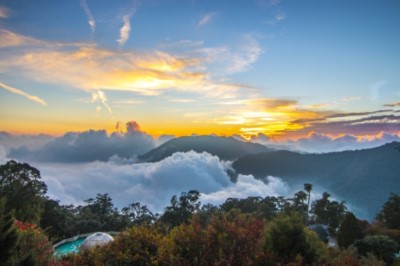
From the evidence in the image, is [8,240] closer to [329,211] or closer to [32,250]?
[32,250]

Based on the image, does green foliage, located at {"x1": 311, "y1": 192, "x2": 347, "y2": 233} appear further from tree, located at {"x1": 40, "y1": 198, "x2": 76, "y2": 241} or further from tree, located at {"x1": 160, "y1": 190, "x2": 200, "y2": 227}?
tree, located at {"x1": 40, "y1": 198, "x2": 76, "y2": 241}

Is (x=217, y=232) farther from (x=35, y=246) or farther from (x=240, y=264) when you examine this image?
(x=35, y=246)

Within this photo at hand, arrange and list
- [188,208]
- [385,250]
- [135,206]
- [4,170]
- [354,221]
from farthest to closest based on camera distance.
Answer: [135,206] → [188,208] → [4,170] → [354,221] → [385,250]

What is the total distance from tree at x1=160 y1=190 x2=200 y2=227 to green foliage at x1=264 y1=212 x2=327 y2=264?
42.4 meters

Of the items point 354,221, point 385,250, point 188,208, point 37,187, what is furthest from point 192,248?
point 188,208

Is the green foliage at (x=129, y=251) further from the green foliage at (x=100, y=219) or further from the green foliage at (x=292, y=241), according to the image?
the green foliage at (x=100, y=219)

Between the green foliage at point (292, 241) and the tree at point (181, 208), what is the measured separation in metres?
42.4

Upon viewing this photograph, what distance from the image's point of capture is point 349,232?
1192 inches

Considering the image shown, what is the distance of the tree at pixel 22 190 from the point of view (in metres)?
34.2

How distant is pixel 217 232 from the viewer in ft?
31.8

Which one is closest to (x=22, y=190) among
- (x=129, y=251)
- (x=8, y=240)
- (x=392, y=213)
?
(x=8, y=240)

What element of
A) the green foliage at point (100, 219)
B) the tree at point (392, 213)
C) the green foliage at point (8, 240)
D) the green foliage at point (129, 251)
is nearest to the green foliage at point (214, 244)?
the green foliage at point (129, 251)

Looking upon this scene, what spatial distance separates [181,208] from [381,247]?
33.9m

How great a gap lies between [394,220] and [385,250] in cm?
1591
